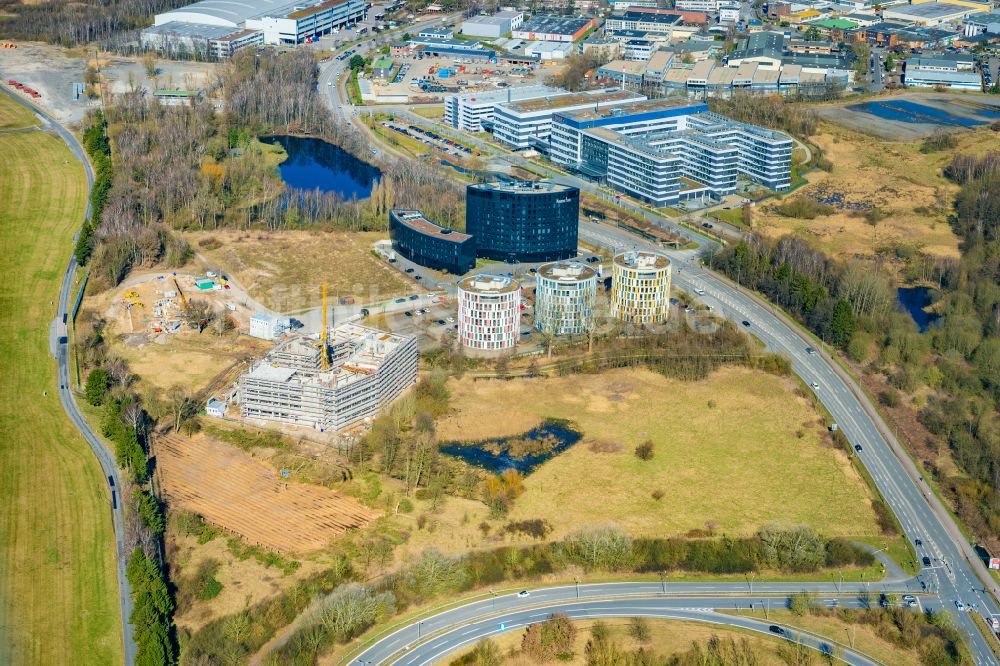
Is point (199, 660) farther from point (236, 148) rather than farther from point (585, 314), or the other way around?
point (236, 148)

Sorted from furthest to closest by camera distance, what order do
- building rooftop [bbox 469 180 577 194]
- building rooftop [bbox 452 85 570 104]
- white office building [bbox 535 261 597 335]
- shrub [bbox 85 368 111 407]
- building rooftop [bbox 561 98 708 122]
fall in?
building rooftop [bbox 452 85 570 104], building rooftop [bbox 561 98 708 122], building rooftop [bbox 469 180 577 194], white office building [bbox 535 261 597 335], shrub [bbox 85 368 111 407]

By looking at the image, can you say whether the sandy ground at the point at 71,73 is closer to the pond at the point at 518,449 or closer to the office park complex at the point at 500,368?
the office park complex at the point at 500,368

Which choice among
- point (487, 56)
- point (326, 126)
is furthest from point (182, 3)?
point (326, 126)

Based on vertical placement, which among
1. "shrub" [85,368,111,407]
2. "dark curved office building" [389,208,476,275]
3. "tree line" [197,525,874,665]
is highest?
"dark curved office building" [389,208,476,275]

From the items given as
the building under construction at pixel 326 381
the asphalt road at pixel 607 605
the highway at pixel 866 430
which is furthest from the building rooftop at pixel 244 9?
the asphalt road at pixel 607 605

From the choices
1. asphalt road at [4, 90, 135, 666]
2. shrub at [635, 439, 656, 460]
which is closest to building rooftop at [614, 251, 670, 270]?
shrub at [635, 439, 656, 460]

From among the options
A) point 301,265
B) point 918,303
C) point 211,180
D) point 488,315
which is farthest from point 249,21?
point 918,303

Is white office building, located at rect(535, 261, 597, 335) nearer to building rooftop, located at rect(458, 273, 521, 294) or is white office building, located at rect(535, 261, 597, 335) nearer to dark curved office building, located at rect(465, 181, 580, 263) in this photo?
building rooftop, located at rect(458, 273, 521, 294)
